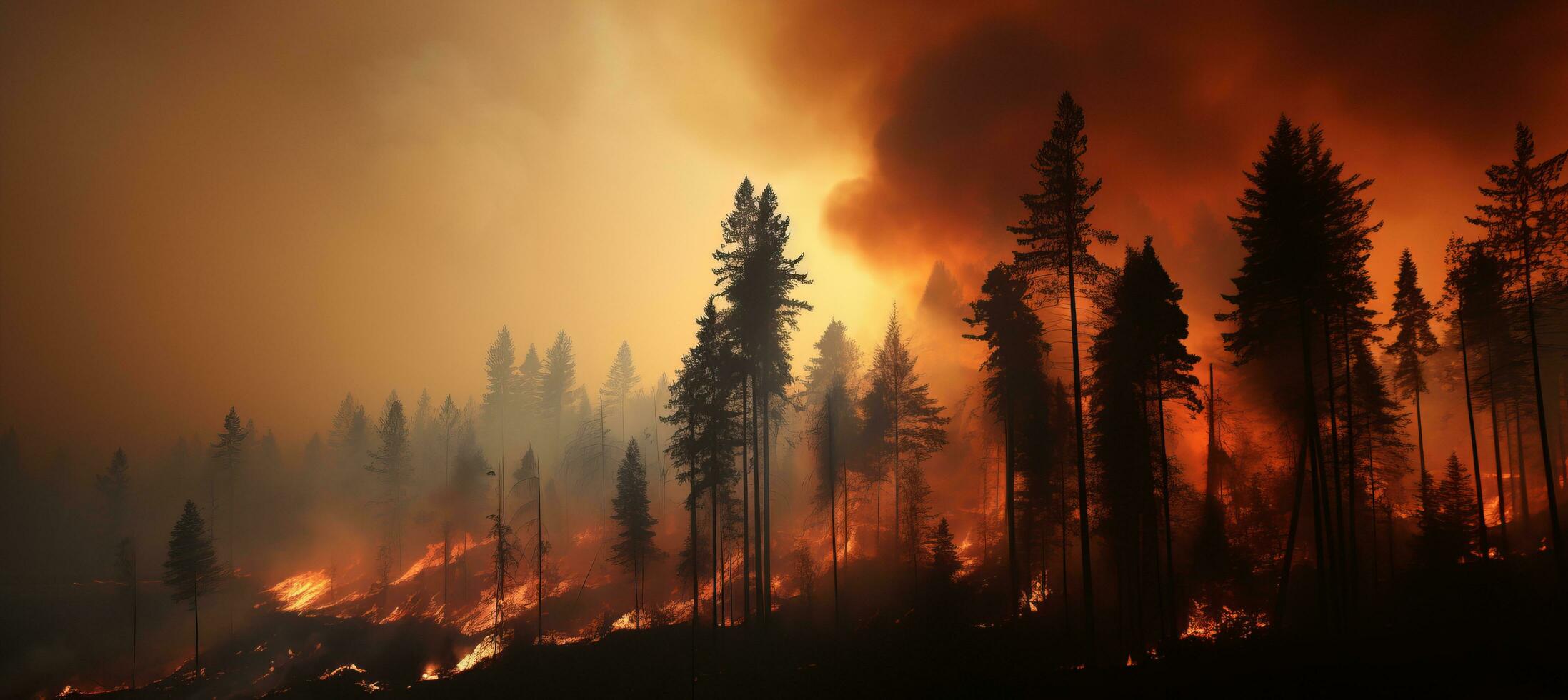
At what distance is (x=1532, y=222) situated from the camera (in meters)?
19.4

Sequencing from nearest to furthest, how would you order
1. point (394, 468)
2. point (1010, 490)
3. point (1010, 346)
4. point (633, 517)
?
point (1010, 490)
point (1010, 346)
point (633, 517)
point (394, 468)

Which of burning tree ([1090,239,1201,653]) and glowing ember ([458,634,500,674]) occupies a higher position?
burning tree ([1090,239,1201,653])

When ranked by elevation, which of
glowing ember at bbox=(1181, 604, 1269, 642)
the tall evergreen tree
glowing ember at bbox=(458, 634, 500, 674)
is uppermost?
the tall evergreen tree

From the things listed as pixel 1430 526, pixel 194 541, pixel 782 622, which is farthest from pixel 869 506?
pixel 194 541

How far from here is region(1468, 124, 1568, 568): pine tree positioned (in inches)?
739

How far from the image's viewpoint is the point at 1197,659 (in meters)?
15.9

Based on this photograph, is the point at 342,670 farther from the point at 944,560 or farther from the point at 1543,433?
the point at 1543,433

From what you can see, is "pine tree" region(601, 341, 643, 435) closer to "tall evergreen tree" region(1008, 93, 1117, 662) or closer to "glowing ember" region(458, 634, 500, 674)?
"glowing ember" region(458, 634, 500, 674)

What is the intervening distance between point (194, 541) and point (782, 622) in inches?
1831

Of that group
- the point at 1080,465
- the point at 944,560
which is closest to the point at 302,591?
the point at 944,560

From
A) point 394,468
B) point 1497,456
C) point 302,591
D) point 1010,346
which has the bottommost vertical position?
point 302,591

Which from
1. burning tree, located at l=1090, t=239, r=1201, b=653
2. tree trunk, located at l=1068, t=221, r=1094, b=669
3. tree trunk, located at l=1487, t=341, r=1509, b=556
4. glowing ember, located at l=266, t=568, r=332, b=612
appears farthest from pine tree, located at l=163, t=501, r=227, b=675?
tree trunk, located at l=1487, t=341, r=1509, b=556

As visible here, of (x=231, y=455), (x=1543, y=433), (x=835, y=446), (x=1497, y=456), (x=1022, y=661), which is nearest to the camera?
(x=1543, y=433)

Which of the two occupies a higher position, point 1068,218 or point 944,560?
point 1068,218
